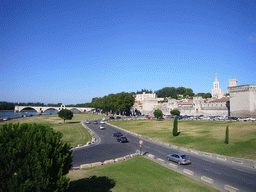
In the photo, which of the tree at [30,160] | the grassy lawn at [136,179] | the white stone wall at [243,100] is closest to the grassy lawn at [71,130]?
the grassy lawn at [136,179]

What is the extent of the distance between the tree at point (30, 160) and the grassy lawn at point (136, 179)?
13.1ft

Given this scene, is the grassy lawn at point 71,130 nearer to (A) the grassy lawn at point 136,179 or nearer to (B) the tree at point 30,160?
(A) the grassy lawn at point 136,179

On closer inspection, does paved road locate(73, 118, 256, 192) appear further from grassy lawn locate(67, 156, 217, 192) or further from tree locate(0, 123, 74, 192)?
tree locate(0, 123, 74, 192)

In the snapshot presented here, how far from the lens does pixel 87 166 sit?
1994 cm

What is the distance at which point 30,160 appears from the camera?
9055 millimetres

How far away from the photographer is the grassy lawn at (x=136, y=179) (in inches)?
563

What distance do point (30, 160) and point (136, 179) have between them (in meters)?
9.91

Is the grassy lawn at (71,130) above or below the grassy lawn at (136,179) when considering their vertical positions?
below

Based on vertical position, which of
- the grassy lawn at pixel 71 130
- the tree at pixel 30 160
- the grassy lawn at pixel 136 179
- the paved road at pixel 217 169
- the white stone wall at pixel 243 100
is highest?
the white stone wall at pixel 243 100

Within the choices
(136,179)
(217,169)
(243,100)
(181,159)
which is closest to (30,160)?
(136,179)

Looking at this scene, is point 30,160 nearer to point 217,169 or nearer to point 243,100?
point 217,169

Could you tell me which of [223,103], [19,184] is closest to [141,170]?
[19,184]

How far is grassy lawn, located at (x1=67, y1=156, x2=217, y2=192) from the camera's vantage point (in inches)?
563

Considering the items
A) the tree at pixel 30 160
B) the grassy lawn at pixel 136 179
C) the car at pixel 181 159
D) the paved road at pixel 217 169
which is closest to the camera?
the tree at pixel 30 160
